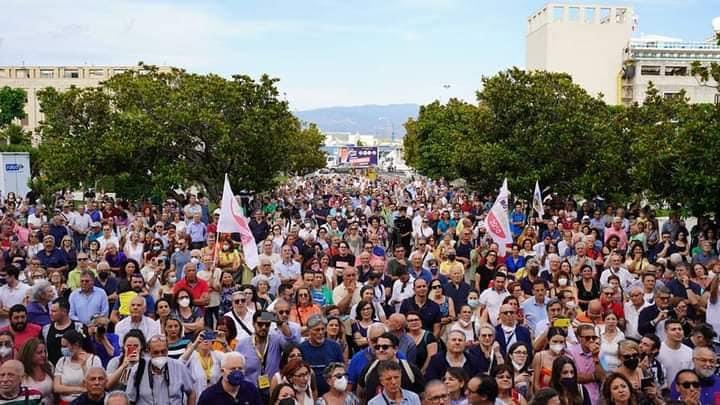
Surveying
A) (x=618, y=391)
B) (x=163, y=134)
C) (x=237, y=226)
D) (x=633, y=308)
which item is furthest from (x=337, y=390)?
(x=163, y=134)

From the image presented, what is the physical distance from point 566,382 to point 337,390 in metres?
1.74

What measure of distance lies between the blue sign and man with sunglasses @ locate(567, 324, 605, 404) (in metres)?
23.8

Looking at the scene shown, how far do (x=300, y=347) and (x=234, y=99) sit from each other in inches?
714

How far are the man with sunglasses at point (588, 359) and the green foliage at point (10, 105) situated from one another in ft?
260

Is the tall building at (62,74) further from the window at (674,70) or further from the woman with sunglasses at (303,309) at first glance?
the woman with sunglasses at (303,309)

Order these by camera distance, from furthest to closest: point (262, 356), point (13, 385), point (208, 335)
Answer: point (262, 356)
point (208, 335)
point (13, 385)

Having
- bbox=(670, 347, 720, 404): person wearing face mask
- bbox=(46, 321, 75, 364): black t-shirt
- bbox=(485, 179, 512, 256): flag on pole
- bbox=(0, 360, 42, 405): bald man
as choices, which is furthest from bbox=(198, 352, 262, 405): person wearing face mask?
bbox=(485, 179, 512, 256): flag on pole

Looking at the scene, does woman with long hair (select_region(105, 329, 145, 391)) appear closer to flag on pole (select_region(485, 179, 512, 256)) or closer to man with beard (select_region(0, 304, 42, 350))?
man with beard (select_region(0, 304, 42, 350))

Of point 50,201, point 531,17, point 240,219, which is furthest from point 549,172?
point 531,17

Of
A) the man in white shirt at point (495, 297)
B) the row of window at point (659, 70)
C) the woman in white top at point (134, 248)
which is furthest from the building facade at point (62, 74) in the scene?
the man in white shirt at point (495, 297)

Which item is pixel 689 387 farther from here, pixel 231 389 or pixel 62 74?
pixel 62 74

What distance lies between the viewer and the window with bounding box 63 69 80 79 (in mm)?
105562

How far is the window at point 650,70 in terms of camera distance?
83375 mm

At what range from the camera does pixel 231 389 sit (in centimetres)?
545
